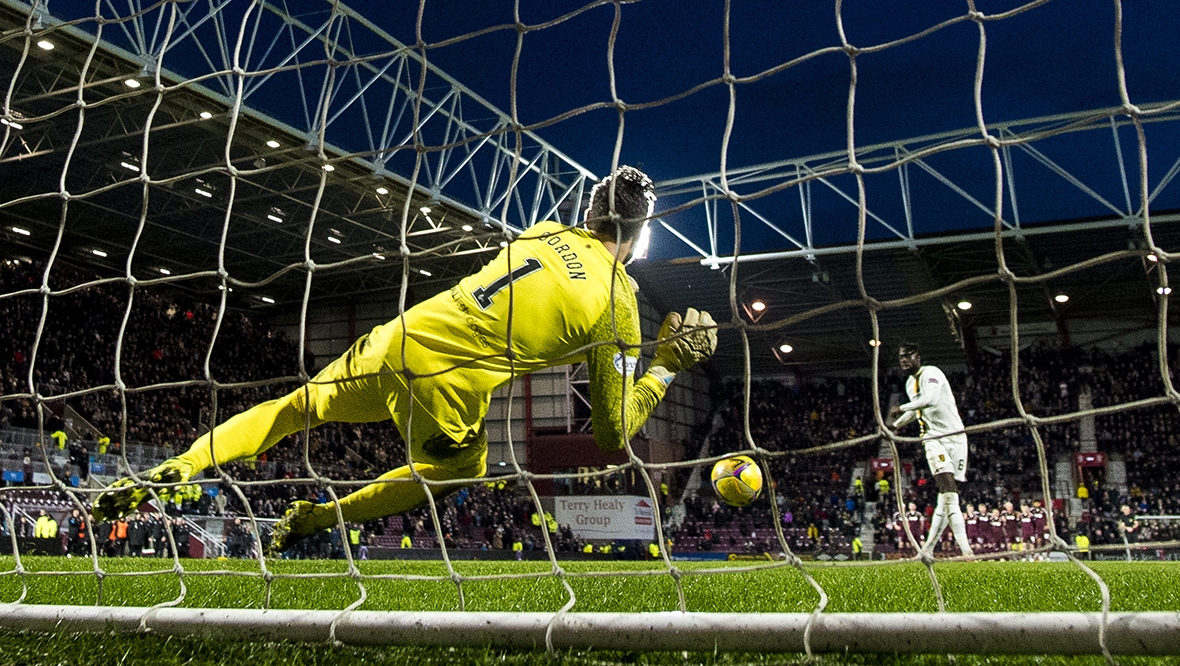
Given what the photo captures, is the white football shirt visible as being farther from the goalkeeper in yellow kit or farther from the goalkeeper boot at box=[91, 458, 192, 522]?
the goalkeeper boot at box=[91, 458, 192, 522]

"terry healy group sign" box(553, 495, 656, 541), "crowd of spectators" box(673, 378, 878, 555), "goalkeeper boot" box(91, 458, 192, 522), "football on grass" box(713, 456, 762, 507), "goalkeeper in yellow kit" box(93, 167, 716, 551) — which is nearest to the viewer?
"goalkeeper boot" box(91, 458, 192, 522)

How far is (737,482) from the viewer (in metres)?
5.03

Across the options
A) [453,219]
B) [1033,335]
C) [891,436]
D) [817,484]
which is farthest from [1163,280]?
[1033,335]

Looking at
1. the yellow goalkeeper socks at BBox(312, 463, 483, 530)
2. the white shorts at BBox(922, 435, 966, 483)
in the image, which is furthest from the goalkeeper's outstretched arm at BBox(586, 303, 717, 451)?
the white shorts at BBox(922, 435, 966, 483)

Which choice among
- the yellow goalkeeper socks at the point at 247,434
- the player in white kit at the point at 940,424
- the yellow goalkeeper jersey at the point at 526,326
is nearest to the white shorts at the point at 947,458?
the player in white kit at the point at 940,424

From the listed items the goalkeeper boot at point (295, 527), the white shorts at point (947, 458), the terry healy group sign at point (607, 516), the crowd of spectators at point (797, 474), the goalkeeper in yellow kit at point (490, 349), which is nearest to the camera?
the goalkeeper in yellow kit at point (490, 349)

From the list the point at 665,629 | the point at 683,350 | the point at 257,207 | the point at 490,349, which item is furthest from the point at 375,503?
the point at 257,207

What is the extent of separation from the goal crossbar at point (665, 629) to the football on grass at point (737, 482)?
2.69 m

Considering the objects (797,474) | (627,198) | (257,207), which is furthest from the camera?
(797,474)

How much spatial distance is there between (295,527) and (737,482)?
222cm

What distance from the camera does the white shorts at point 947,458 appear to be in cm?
879

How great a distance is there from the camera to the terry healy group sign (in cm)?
2659

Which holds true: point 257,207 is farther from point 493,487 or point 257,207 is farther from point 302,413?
point 302,413

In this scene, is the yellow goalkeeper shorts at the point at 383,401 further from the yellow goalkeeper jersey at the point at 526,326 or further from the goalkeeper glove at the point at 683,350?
the goalkeeper glove at the point at 683,350
